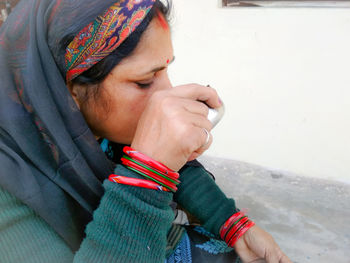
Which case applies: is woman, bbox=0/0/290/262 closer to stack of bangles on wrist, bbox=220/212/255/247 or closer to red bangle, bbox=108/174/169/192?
red bangle, bbox=108/174/169/192

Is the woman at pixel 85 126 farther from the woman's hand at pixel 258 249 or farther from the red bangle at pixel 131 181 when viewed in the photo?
the woman's hand at pixel 258 249

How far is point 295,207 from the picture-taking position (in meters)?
2.42

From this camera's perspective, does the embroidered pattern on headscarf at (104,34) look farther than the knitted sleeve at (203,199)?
No

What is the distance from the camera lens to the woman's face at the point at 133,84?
3.58 ft

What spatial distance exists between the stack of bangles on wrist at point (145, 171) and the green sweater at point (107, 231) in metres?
0.02

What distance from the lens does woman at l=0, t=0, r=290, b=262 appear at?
963mm

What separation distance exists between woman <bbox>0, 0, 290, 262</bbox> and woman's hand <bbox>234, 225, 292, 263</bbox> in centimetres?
44

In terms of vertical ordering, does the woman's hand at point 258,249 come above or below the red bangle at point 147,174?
below

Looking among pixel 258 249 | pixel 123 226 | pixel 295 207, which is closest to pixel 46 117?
pixel 123 226

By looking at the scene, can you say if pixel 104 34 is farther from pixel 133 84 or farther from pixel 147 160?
pixel 147 160

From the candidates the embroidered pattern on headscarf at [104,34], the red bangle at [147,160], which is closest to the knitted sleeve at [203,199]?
the red bangle at [147,160]

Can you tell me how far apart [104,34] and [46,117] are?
0.30 meters

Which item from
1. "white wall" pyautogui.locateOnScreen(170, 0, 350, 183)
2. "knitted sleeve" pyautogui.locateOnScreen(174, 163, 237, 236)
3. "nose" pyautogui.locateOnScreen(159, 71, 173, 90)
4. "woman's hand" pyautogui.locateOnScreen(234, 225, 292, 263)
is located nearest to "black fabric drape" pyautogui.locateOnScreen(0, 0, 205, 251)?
"nose" pyautogui.locateOnScreen(159, 71, 173, 90)

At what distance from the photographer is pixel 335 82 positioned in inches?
89.8
